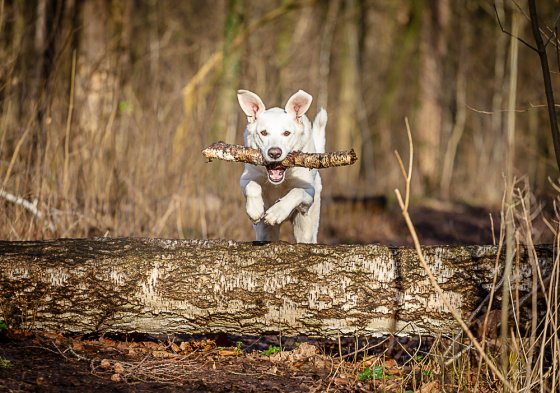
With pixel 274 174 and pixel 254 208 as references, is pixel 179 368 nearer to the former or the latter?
pixel 254 208

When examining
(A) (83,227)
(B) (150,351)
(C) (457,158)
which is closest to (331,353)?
(B) (150,351)

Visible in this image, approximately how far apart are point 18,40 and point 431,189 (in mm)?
11475

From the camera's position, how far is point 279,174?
16.0 feet

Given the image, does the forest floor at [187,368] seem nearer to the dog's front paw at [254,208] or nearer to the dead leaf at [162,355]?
the dead leaf at [162,355]

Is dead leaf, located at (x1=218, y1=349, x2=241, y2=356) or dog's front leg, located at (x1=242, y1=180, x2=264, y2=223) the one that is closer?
dead leaf, located at (x1=218, y1=349, x2=241, y2=356)

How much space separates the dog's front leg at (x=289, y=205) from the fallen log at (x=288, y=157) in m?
0.22

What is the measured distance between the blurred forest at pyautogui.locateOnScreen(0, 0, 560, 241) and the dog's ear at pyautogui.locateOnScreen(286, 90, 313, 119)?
1.25 m

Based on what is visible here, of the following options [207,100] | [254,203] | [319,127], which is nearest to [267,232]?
[254,203]

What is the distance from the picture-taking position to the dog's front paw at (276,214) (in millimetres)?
4613

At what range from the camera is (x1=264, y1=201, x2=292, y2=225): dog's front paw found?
4.61 m

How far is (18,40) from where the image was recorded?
605 cm

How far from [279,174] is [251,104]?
631mm

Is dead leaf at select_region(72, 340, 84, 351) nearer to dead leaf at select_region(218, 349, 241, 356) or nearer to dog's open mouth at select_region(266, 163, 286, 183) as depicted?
dead leaf at select_region(218, 349, 241, 356)

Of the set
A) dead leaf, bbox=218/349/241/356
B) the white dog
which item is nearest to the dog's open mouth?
the white dog
